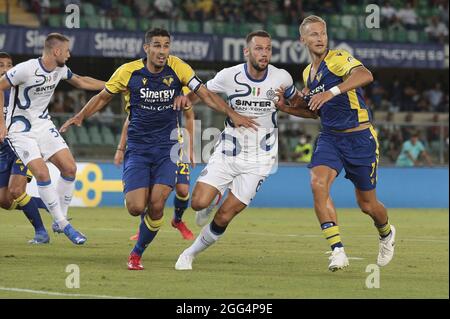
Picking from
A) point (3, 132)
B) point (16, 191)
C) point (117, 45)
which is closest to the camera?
point (3, 132)

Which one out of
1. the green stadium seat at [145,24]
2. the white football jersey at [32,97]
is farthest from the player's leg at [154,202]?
the green stadium seat at [145,24]

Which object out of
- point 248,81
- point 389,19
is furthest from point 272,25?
point 248,81

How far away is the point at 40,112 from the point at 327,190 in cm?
448

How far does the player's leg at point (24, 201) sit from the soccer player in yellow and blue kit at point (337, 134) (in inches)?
174

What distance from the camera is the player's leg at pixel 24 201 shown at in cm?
1394

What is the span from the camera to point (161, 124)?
11.3m

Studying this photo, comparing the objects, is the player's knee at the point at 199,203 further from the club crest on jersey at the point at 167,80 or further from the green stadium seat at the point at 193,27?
the green stadium seat at the point at 193,27

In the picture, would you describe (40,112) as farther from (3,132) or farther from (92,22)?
(92,22)

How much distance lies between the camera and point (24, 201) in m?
14.1

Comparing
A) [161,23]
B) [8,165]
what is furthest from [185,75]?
[161,23]

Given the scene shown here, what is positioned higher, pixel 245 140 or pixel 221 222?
pixel 245 140

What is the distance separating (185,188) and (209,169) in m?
3.45

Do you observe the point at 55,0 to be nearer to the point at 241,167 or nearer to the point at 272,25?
the point at 272,25

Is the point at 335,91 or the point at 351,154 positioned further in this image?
the point at 351,154
